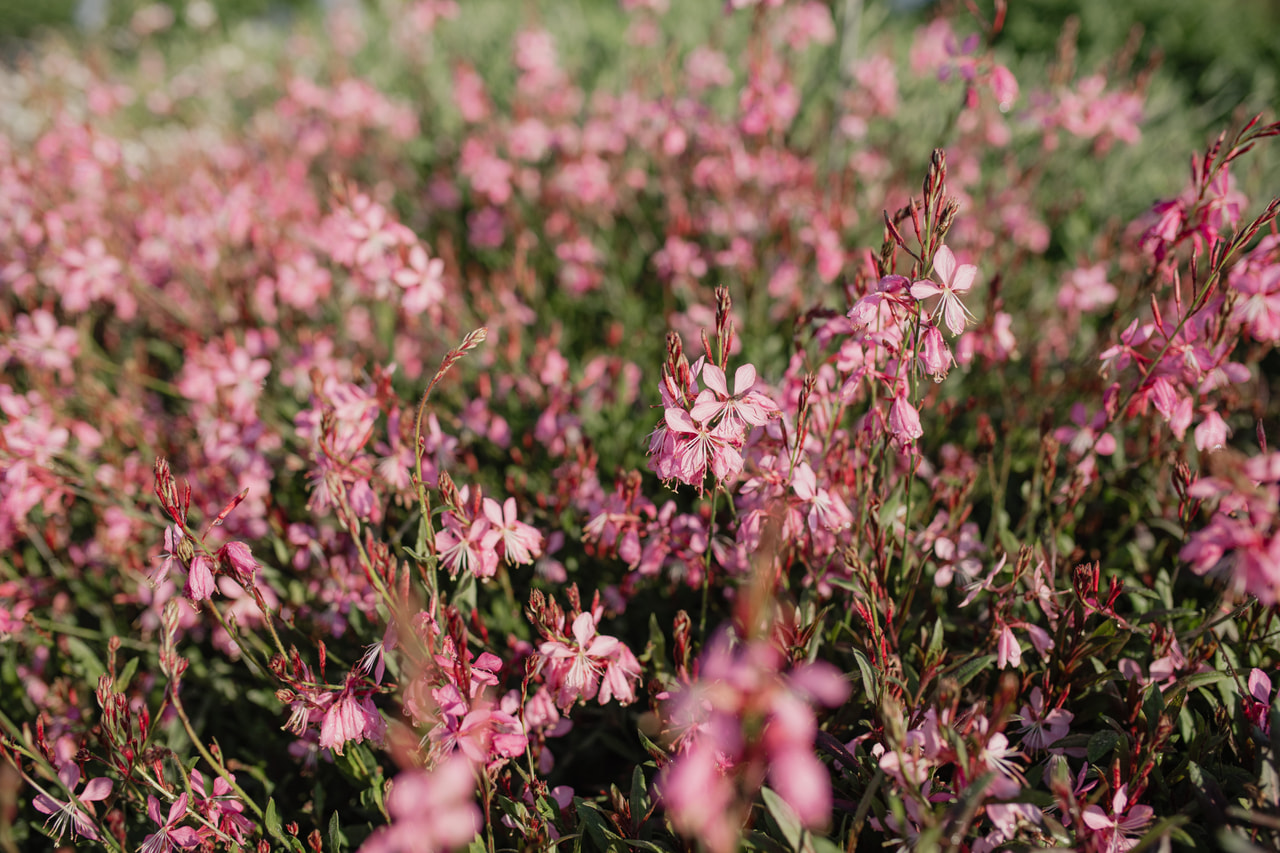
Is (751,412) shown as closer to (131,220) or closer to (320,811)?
(320,811)

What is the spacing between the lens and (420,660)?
4.33ft

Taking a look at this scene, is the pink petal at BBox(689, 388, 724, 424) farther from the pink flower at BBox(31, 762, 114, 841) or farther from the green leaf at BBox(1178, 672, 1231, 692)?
the pink flower at BBox(31, 762, 114, 841)

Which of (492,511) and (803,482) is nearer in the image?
(803,482)

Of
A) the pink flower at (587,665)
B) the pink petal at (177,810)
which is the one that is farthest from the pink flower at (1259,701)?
the pink petal at (177,810)

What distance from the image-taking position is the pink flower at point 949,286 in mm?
1175

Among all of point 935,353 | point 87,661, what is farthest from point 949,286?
point 87,661

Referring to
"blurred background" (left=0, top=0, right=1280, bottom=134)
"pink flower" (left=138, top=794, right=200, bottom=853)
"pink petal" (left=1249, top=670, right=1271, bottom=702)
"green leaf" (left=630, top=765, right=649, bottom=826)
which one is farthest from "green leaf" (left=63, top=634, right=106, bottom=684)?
"blurred background" (left=0, top=0, right=1280, bottom=134)

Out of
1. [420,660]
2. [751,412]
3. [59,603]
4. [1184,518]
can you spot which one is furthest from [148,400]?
[1184,518]

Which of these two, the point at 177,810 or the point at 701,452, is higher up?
the point at 701,452

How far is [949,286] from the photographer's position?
1.23 m

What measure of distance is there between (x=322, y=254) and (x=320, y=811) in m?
2.79

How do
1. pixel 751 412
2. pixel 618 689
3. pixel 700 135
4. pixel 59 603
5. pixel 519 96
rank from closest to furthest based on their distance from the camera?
1. pixel 751 412
2. pixel 618 689
3. pixel 59 603
4. pixel 700 135
5. pixel 519 96

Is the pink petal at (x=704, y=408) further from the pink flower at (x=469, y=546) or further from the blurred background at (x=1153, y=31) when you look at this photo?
the blurred background at (x=1153, y=31)

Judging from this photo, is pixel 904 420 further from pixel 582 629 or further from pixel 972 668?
pixel 582 629
